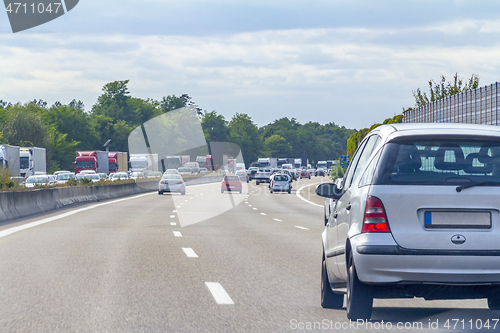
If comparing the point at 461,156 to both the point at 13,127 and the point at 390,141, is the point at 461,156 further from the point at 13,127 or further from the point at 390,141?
the point at 13,127

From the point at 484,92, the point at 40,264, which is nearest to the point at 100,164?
the point at 484,92

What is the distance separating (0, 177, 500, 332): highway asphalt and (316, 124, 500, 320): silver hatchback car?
647 mm

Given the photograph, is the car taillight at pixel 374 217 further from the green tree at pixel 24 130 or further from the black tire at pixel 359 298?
the green tree at pixel 24 130

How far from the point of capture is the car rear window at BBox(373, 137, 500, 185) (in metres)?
5.57

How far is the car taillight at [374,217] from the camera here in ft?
18.2

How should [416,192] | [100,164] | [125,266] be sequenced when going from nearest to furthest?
[416,192] < [125,266] < [100,164]

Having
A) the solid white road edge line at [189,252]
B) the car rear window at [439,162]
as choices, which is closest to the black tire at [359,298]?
the car rear window at [439,162]

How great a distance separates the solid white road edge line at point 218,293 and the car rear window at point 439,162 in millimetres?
2547

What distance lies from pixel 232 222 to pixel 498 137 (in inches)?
607

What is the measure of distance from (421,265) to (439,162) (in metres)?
0.85

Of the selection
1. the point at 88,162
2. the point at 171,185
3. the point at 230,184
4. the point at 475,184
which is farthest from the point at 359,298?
the point at 88,162

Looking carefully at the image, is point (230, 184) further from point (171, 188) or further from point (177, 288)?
point (177, 288)

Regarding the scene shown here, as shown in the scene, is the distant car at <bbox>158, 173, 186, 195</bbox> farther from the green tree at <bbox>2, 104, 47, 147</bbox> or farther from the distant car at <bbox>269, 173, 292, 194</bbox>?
the green tree at <bbox>2, 104, 47, 147</bbox>

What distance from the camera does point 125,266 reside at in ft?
33.7
